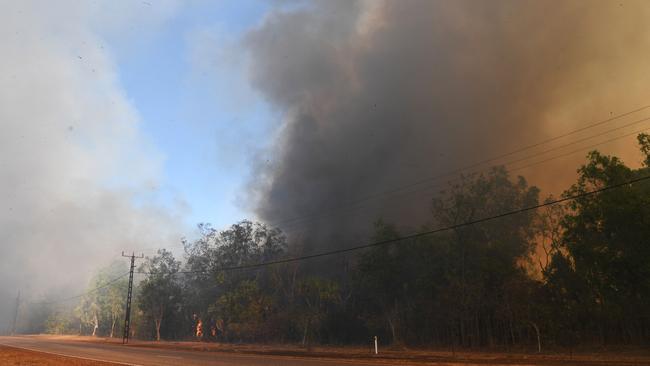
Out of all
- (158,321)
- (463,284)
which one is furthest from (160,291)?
(463,284)

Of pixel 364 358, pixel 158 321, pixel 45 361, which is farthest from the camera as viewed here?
pixel 158 321

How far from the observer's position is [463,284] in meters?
45.4

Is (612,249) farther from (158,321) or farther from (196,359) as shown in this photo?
(158,321)

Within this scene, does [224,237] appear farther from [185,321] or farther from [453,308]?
[453,308]

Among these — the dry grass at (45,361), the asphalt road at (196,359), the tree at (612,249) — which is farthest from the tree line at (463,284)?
the dry grass at (45,361)

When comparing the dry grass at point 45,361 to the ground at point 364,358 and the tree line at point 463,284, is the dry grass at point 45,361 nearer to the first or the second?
the ground at point 364,358

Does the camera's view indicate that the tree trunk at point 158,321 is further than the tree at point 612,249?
Yes

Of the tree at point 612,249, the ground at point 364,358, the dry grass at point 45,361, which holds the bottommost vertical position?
the ground at point 364,358

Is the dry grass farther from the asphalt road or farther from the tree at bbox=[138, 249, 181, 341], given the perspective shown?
the tree at bbox=[138, 249, 181, 341]

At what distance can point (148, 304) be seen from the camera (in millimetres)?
80250

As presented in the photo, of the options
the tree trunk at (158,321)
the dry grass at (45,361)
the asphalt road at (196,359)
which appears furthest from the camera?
the tree trunk at (158,321)

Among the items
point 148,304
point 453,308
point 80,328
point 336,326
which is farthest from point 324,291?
point 80,328

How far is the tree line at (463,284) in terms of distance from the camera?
35.2m

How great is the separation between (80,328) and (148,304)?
49.8 m
